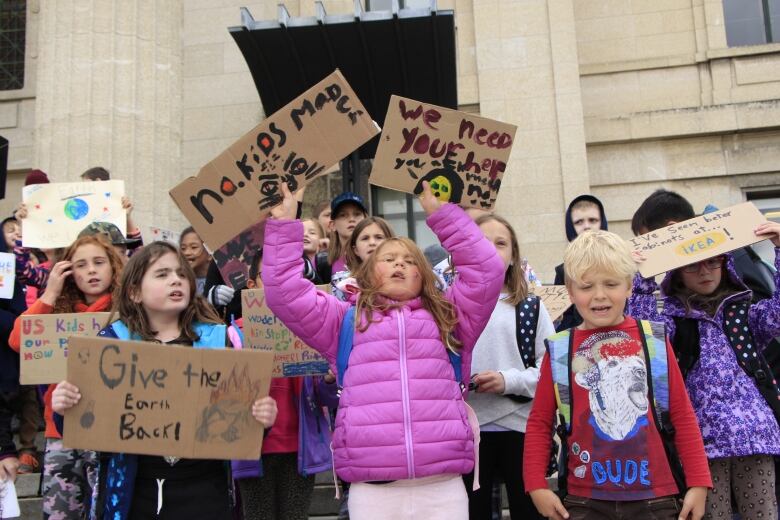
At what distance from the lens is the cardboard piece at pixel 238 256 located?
458cm

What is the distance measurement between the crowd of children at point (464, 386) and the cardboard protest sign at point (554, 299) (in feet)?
2.01

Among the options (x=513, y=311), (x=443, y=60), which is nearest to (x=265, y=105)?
(x=443, y=60)

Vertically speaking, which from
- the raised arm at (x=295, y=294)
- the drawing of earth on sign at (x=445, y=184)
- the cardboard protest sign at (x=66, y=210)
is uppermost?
the cardboard protest sign at (x=66, y=210)

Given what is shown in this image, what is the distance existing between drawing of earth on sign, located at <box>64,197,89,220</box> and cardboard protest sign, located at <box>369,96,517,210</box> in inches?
107

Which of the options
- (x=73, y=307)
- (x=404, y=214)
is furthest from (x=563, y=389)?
(x=404, y=214)

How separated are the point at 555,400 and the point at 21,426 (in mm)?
3834

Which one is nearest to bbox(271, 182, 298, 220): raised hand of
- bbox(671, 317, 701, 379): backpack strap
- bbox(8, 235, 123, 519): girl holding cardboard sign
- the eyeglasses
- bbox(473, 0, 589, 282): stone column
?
bbox(8, 235, 123, 519): girl holding cardboard sign

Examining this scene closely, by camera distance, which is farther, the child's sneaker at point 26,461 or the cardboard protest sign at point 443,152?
the child's sneaker at point 26,461

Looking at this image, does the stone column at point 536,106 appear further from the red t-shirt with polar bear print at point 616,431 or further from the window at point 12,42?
the window at point 12,42

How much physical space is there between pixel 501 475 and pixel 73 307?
8.26 feet

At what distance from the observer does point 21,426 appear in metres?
5.42

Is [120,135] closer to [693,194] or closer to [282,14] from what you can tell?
[282,14]

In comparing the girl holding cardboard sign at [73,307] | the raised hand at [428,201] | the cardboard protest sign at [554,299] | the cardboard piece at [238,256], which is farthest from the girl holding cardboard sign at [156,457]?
the cardboard protest sign at [554,299]

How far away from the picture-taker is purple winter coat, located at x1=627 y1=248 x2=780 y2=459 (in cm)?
363
